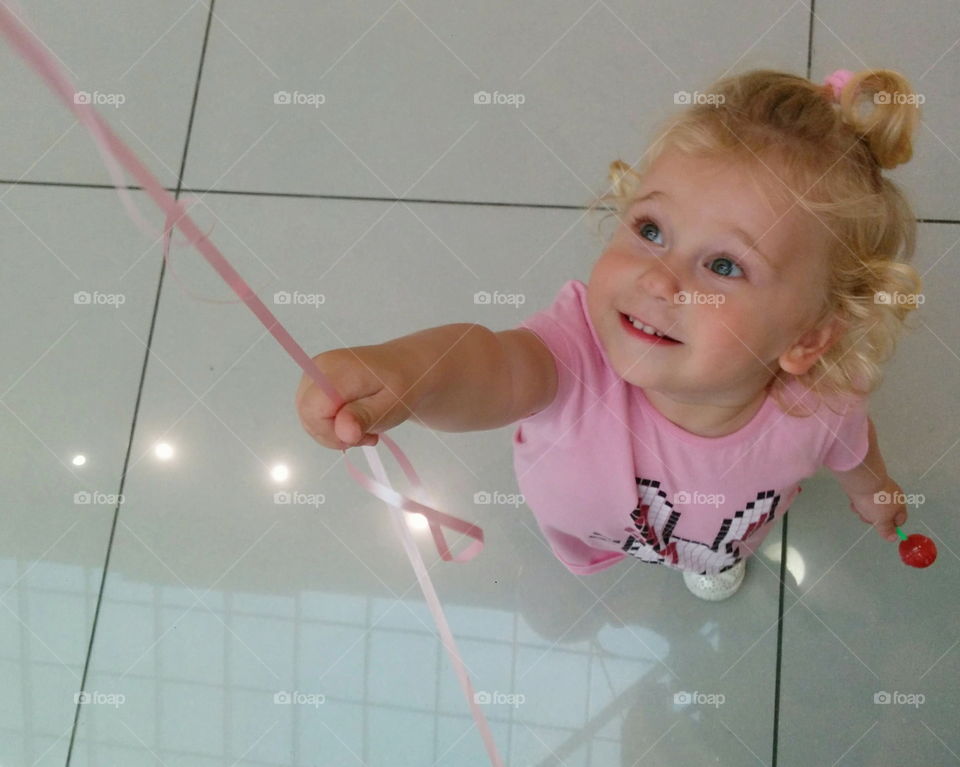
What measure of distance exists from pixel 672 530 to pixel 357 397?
1.22ft

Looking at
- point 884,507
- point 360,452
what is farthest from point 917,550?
point 360,452

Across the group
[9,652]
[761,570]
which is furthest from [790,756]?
[9,652]

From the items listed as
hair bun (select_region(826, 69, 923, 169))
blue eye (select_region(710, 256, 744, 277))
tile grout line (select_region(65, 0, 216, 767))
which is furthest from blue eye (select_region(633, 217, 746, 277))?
tile grout line (select_region(65, 0, 216, 767))

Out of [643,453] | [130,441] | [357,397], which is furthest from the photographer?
[130,441]

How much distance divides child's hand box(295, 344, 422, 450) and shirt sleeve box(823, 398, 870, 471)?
38cm

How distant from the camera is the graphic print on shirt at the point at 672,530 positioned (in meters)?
0.76

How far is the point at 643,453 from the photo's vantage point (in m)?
0.74

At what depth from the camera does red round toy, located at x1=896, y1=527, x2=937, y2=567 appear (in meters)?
0.91

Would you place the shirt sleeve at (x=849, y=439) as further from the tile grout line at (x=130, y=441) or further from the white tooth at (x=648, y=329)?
the tile grout line at (x=130, y=441)

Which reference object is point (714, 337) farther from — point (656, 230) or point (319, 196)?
point (319, 196)

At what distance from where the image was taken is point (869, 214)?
68 cm

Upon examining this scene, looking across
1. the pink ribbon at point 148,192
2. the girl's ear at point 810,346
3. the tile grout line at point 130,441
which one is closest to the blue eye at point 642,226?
the girl's ear at point 810,346

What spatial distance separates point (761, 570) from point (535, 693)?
0.86 ft

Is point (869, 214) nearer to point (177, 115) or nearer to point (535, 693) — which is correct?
point (535, 693)
